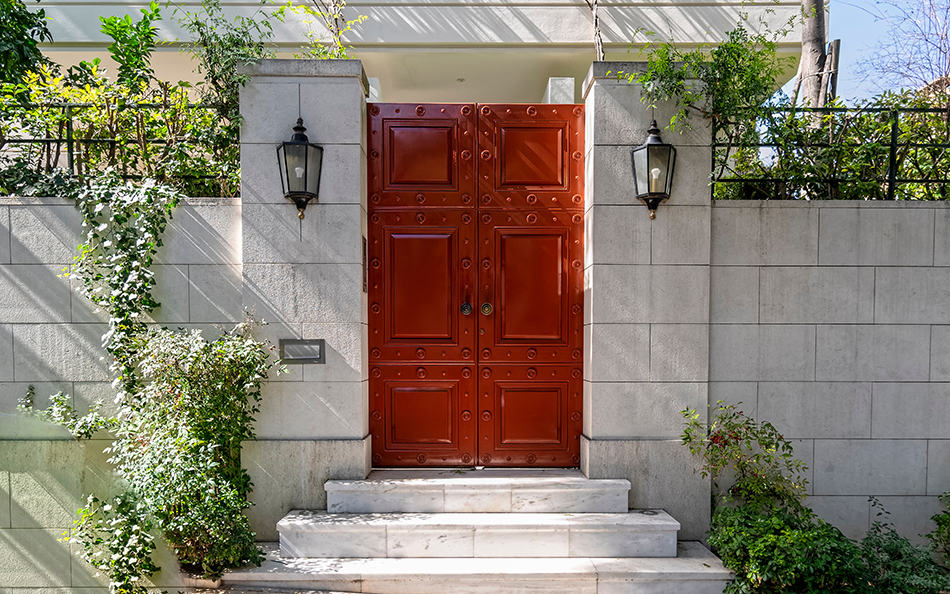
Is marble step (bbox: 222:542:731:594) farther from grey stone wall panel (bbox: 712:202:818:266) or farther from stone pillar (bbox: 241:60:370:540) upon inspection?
grey stone wall panel (bbox: 712:202:818:266)

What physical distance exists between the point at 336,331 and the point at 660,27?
6.78 meters

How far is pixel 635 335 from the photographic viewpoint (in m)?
4.34

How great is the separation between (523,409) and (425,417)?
0.81 metres

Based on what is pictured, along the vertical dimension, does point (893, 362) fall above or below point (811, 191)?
below

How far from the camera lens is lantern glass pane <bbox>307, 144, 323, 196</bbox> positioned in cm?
418

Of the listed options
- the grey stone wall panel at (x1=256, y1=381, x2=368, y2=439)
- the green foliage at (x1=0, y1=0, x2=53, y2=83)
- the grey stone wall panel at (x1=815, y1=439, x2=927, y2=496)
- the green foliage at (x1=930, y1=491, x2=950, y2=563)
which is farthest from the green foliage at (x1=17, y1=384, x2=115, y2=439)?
the green foliage at (x1=930, y1=491, x2=950, y2=563)

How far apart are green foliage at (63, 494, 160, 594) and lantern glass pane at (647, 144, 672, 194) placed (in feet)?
13.7

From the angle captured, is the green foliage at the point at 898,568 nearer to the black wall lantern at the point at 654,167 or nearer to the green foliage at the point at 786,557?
the green foliage at the point at 786,557

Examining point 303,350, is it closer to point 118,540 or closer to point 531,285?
point 118,540

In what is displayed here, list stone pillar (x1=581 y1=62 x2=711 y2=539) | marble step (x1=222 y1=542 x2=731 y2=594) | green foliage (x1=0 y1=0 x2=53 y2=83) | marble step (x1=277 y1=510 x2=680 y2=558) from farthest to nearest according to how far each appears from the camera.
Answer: green foliage (x1=0 y1=0 x2=53 y2=83), stone pillar (x1=581 y1=62 x2=711 y2=539), marble step (x1=277 y1=510 x2=680 y2=558), marble step (x1=222 y1=542 x2=731 y2=594)

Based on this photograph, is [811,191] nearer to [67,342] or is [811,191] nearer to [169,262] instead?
[169,262]

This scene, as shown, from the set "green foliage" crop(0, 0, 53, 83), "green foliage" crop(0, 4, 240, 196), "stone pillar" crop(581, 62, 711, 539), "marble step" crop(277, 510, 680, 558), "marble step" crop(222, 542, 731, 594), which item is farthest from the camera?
"green foliage" crop(0, 0, 53, 83)

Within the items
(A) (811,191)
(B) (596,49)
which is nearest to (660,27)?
(B) (596,49)

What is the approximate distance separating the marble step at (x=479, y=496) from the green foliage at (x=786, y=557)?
2.60ft
